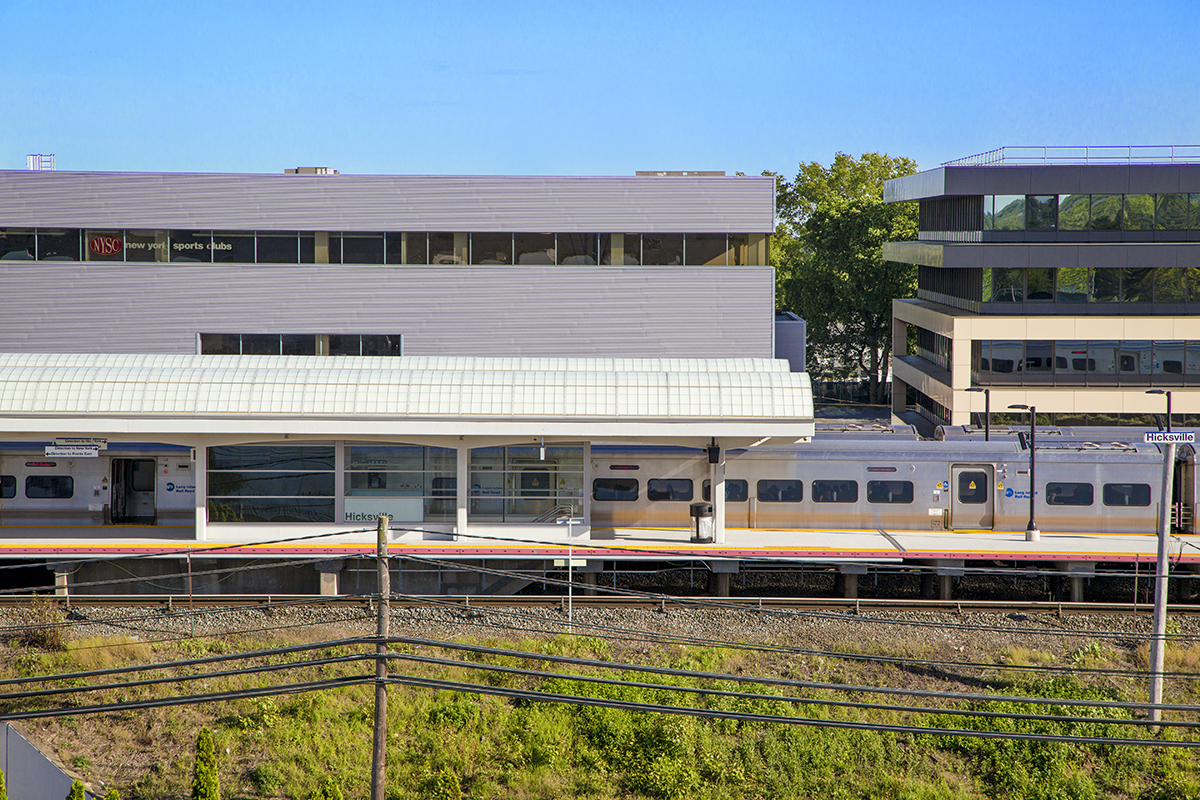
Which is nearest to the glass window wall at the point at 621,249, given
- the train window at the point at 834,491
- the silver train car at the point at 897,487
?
the silver train car at the point at 897,487

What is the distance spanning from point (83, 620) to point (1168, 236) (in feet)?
120

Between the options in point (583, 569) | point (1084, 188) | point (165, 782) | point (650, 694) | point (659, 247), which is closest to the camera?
point (165, 782)

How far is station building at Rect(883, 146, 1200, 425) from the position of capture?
1470 inches

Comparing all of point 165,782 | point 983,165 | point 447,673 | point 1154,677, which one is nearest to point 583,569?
point 447,673

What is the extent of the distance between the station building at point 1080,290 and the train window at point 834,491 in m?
13.2

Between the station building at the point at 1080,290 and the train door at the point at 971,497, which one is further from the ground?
the station building at the point at 1080,290

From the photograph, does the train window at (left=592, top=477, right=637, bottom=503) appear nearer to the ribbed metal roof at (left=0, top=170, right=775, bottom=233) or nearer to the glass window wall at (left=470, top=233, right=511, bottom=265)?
the glass window wall at (left=470, top=233, right=511, bottom=265)

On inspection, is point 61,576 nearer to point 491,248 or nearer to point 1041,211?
point 491,248

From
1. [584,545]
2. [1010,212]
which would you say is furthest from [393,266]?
[1010,212]

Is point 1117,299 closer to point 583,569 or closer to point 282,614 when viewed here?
point 583,569

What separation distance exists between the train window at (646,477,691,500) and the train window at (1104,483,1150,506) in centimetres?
1059

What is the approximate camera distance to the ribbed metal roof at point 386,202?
1309 inches

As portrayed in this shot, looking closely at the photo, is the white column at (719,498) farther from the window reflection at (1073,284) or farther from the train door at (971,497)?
the window reflection at (1073,284)

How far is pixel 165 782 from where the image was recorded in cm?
1886
